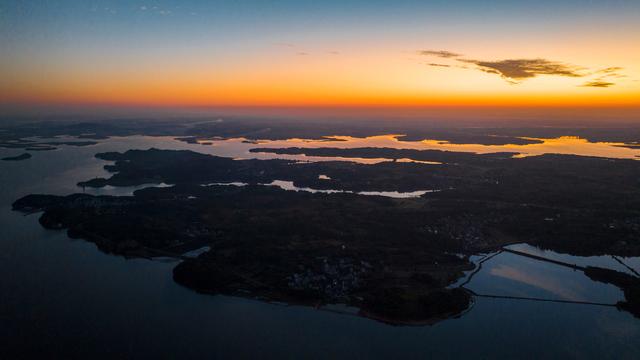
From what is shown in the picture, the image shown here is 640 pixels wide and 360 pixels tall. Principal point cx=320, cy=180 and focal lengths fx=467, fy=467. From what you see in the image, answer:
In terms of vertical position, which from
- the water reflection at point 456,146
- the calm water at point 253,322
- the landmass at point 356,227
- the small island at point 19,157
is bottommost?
the calm water at point 253,322

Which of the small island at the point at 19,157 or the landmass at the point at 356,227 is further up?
the small island at the point at 19,157

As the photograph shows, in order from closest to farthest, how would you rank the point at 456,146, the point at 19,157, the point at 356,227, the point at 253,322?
1. the point at 253,322
2. the point at 356,227
3. the point at 19,157
4. the point at 456,146

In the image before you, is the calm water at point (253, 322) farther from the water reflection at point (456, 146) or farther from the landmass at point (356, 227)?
the water reflection at point (456, 146)

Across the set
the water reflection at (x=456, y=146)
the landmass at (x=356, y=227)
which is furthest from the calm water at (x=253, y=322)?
the water reflection at (x=456, y=146)

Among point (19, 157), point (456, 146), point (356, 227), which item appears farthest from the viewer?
point (456, 146)

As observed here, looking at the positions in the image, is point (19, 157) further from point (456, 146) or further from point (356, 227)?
point (456, 146)

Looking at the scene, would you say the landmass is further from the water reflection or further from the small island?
the water reflection

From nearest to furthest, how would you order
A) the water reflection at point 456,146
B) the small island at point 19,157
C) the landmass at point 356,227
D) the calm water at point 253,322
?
the calm water at point 253,322 < the landmass at point 356,227 < the small island at point 19,157 < the water reflection at point 456,146

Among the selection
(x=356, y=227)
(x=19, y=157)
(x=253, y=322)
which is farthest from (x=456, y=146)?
(x=253, y=322)

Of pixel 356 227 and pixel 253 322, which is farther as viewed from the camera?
pixel 356 227
